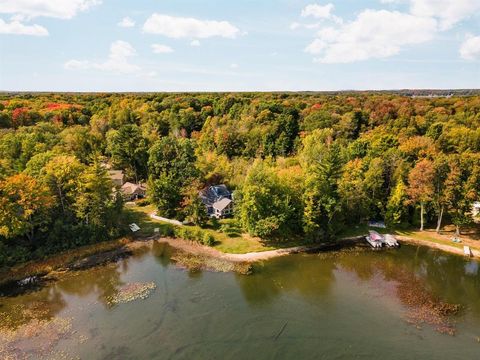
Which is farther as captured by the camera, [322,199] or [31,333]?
[322,199]

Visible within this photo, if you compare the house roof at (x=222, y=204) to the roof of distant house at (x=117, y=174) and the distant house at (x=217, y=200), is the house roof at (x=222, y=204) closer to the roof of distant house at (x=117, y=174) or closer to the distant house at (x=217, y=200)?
the distant house at (x=217, y=200)

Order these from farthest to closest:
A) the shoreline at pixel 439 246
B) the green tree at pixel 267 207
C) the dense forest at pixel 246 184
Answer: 1. the green tree at pixel 267 207
2. the shoreline at pixel 439 246
3. the dense forest at pixel 246 184

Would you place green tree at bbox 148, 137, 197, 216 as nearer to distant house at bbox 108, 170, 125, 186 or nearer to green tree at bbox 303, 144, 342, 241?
distant house at bbox 108, 170, 125, 186

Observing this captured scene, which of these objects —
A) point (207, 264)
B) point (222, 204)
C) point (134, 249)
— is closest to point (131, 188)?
point (222, 204)

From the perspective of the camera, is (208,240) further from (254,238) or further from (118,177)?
(118,177)

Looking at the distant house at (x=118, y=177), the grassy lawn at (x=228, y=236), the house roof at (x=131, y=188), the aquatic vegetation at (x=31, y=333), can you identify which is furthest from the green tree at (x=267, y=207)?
the distant house at (x=118, y=177)

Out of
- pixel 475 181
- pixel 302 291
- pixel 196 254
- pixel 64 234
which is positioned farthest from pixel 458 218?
pixel 64 234
